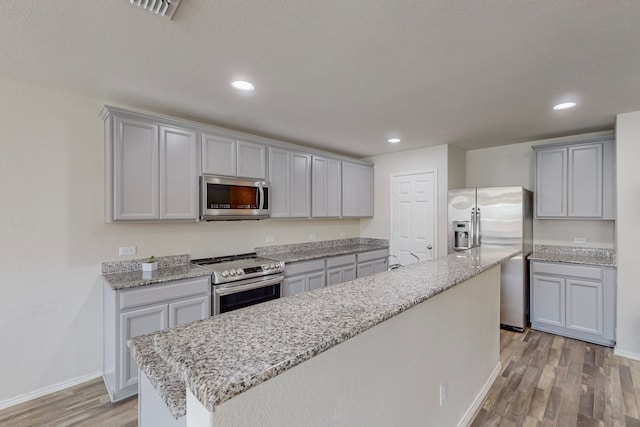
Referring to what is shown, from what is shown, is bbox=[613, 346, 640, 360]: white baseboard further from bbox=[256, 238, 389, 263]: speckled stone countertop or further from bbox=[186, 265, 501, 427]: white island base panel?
bbox=[256, 238, 389, 263]: speckled stone countertop

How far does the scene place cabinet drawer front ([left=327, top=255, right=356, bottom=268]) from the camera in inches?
163

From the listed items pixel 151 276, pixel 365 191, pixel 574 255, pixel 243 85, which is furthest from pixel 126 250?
pixel 574 255

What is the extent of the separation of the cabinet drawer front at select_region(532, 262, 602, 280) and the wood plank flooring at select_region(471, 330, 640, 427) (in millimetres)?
760

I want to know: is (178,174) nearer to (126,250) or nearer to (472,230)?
(126,250)

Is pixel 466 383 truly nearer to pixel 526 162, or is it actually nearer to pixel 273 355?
pixel 273 355

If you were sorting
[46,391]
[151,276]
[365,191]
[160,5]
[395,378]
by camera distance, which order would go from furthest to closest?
[365,191]
[151,276]
[46,391]
[160,5]
[395,378]

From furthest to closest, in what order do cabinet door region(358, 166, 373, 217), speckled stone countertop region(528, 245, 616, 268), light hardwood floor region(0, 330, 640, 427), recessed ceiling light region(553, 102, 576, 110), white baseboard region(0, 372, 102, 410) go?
cabinet door region(358, 166, 373, 217) → speckled stone countertop region(528, 245, 616, 268) → recessed ceiling light region(553, 102, 576, 110) → white baseboard region(0, 372, 102, 410) → light hardwood floor region(0, 330, 640, 427)

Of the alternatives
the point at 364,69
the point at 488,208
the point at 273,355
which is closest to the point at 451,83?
the point at 364,69

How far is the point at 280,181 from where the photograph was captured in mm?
3867

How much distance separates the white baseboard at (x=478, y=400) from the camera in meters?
2.03

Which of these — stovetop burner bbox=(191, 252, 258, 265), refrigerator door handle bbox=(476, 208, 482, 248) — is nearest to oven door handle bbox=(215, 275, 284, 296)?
stovetop burner bbox=(191, 252, 258, 265)

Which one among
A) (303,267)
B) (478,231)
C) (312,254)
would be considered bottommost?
(303,267)

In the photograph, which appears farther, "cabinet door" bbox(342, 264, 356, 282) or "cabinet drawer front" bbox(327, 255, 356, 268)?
"cabinet door" bbox(342, 264, 356, 282)

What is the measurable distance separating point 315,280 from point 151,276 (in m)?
1.95
